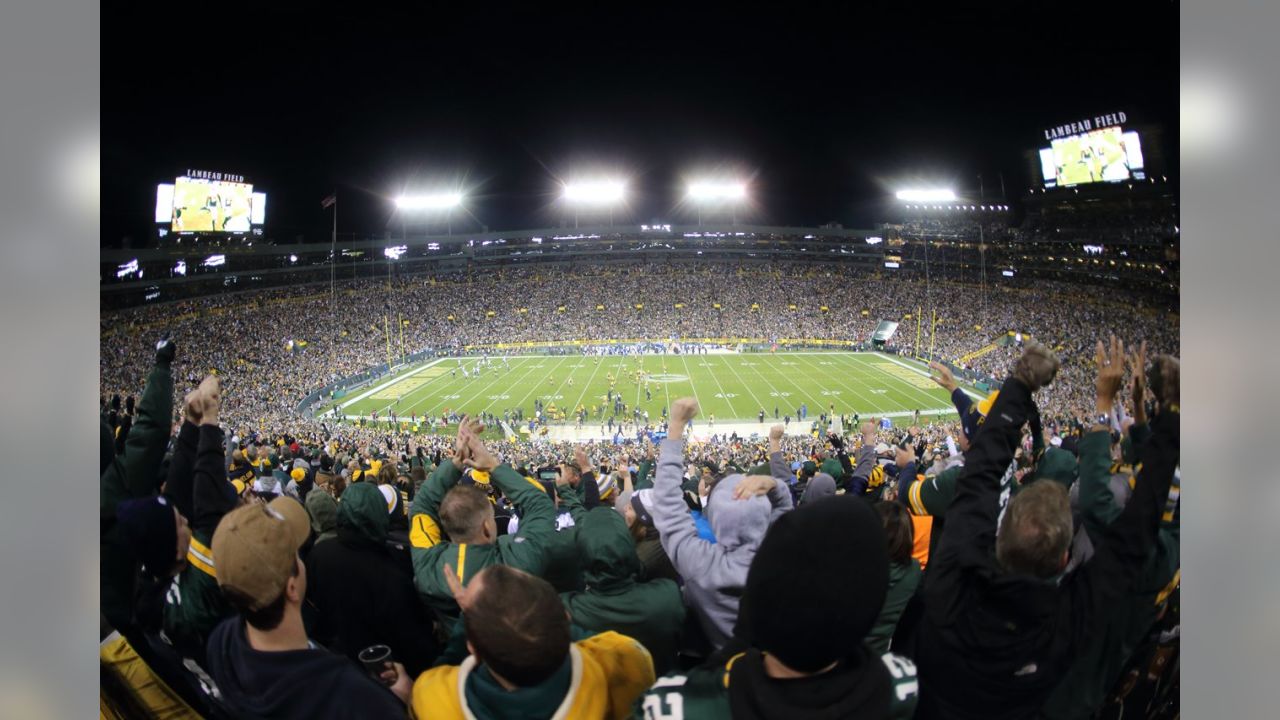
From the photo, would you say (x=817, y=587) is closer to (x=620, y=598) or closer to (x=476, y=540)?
(x=620, y=598)

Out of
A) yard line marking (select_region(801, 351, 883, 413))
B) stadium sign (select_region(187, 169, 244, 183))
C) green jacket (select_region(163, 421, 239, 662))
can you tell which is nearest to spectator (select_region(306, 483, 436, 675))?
green jacket (select_region(163, 421, 239, 662))

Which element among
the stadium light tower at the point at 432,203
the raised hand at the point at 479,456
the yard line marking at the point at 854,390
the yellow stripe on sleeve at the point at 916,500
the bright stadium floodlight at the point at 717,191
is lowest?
the yard line marking at the point at 854,390

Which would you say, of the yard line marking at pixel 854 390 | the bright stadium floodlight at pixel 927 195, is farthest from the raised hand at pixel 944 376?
the yard line marking at pixel 854 390

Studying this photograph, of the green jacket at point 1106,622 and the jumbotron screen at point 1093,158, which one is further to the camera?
the jumbotron screen at point 1093,158

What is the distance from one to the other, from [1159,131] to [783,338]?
13932 mm

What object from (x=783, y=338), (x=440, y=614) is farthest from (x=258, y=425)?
(x=783, y=338)

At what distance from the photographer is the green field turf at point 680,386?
1141cm

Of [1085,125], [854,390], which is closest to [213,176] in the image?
[1085,125]

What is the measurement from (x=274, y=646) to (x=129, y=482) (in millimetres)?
2015

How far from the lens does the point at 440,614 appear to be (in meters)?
2.74

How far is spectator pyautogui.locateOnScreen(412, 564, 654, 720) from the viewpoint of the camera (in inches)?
65.4

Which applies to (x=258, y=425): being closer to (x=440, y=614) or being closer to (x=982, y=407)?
(x=440, y=614)

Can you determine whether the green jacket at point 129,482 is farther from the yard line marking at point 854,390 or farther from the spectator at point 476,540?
the yard line marking at point 854,390

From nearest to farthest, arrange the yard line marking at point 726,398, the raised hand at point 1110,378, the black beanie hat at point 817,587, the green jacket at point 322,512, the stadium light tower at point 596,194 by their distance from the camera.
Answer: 1. the black beanie hat at point 817,587
2. the raised hand at point 1110,378
3. the green jacket at point 322,512
4. the stadium light tower at point 596,194
5. the yard line marking at point 726,398
